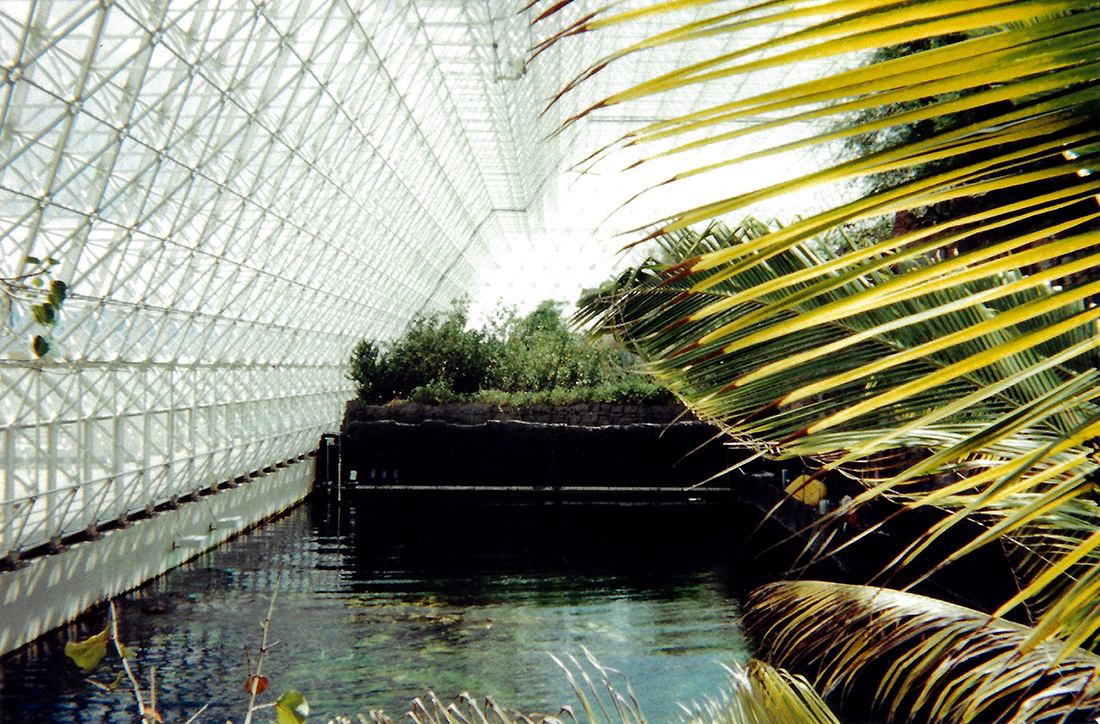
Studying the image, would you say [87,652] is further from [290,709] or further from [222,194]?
[222,194]

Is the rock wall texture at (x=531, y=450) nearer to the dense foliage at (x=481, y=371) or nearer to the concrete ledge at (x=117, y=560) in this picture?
the dense foliage at (x=481, y=371)

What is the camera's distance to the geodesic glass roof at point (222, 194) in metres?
10.8

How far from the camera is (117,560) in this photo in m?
12.7

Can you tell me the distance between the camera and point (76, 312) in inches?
499

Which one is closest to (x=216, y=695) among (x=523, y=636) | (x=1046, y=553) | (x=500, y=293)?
(x=523, y=636)

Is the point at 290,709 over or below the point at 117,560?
over

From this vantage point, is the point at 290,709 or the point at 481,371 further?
the point at 481,371

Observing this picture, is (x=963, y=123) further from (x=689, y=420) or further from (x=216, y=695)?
(x=689, y=420)

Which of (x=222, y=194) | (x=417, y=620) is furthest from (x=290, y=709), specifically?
(x=222, y=194)

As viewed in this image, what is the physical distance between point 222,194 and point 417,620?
8.10 metres

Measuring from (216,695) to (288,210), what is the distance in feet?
34.8

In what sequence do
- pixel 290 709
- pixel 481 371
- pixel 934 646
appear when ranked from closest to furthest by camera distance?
pixel 934 646 < pixel 290 709 < pixel 481 371

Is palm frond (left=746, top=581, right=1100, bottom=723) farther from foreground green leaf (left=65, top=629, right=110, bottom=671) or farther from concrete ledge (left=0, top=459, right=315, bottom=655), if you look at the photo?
concrete ledge (left=0, top=459, right=315, bottom=655)

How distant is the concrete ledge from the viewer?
10281 mm
